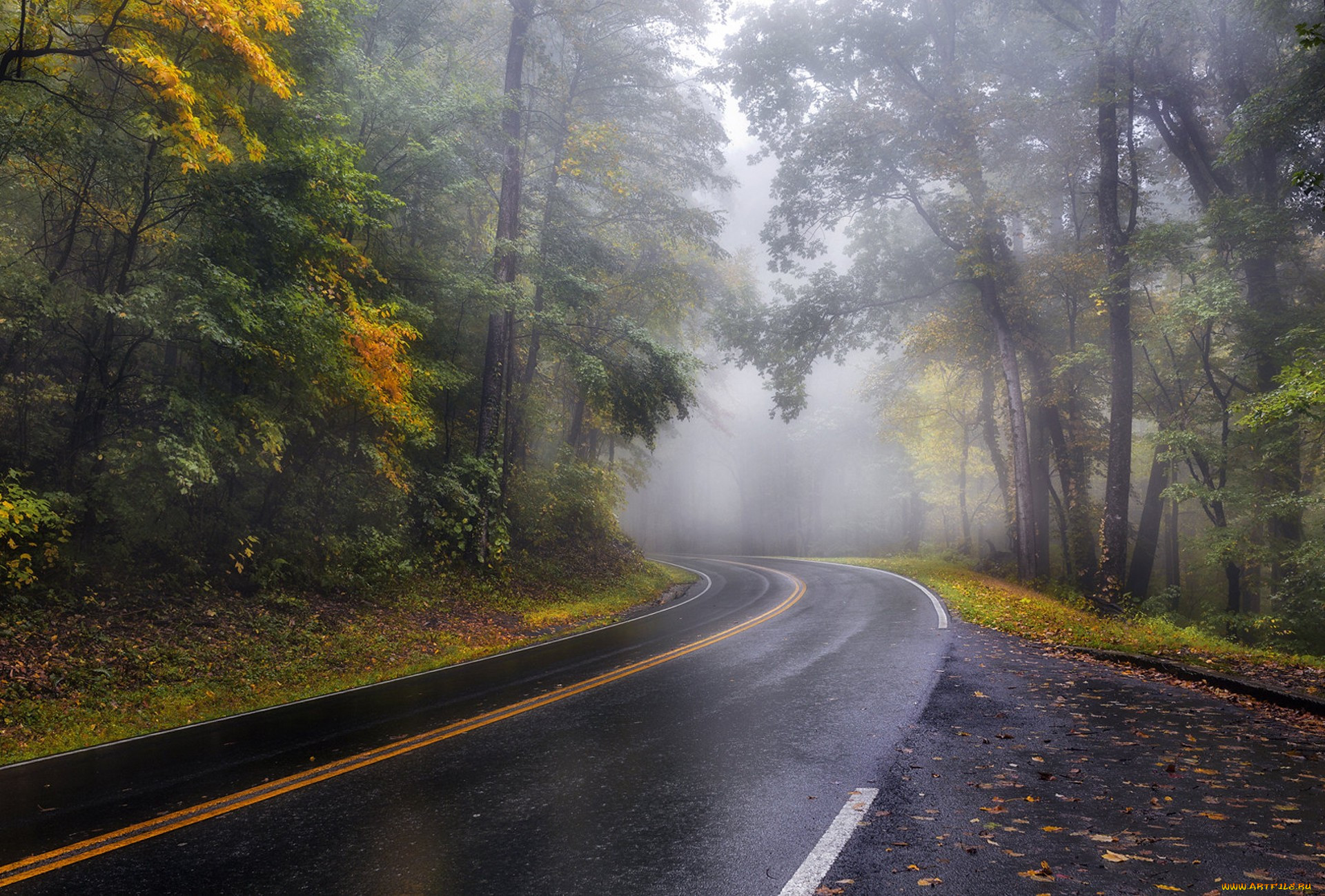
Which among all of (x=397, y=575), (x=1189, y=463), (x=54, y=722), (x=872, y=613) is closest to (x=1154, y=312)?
(x=1189, y=463)

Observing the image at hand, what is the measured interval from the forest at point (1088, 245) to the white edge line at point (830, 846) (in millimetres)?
10686

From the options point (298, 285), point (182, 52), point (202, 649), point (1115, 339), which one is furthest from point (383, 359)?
point (1115, 339)

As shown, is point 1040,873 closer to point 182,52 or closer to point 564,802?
point 564,802

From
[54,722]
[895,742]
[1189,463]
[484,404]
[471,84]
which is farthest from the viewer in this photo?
[1189,463]

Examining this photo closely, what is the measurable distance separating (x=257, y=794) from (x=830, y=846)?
4066mm

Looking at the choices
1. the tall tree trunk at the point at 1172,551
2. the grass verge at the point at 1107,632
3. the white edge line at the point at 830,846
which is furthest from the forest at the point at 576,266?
the white edge line at the point at 830,846

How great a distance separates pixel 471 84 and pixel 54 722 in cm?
1368

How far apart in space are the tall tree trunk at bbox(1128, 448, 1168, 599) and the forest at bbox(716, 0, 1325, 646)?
75 mm

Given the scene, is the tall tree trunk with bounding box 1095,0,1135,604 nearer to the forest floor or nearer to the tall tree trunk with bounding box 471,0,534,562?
the forest floor

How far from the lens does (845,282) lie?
72.8ft

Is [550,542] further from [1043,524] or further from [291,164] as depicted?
[1043,524]

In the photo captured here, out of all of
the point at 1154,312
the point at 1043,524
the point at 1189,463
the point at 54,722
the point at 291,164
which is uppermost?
the point at 1154,312

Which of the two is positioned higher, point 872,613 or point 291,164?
point 291,164

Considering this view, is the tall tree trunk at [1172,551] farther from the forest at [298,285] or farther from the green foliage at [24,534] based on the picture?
the green foliage at [24,534]
